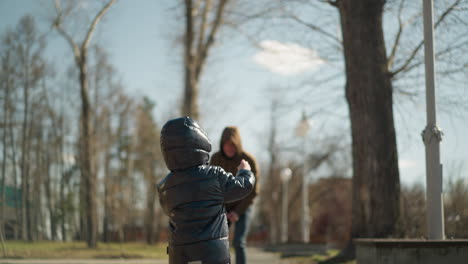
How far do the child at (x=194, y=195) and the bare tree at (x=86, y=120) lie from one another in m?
13.6

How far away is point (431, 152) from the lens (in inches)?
252

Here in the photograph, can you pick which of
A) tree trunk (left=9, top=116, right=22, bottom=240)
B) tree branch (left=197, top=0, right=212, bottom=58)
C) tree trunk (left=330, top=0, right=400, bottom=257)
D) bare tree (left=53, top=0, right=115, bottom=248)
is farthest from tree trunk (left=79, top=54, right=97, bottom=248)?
tree trunk (left=330, top=0, right=400, bottom=257)

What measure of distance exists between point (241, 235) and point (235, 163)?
0.89 meters

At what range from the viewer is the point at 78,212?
1644 cm

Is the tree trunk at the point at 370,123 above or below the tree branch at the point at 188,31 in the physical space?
below

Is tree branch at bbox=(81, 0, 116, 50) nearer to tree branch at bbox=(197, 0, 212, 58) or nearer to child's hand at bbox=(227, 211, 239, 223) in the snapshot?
tree branch at bbox=(197, 0, 212, 58)

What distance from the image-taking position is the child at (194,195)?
3561mm

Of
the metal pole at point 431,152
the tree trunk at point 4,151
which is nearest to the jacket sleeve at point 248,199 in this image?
the metal pole at point 431,152

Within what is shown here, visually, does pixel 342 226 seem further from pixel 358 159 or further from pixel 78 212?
pixel 358 159

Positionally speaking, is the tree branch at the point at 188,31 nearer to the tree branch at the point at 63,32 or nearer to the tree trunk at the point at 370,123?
the tree branch at the point at 63,32

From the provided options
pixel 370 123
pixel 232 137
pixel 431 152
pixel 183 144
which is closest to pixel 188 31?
pixel 370 123

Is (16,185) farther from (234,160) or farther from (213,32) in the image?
(213,32)

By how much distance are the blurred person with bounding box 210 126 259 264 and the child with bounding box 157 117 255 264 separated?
7.26 ft

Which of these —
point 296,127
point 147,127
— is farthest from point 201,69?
point 147,127
